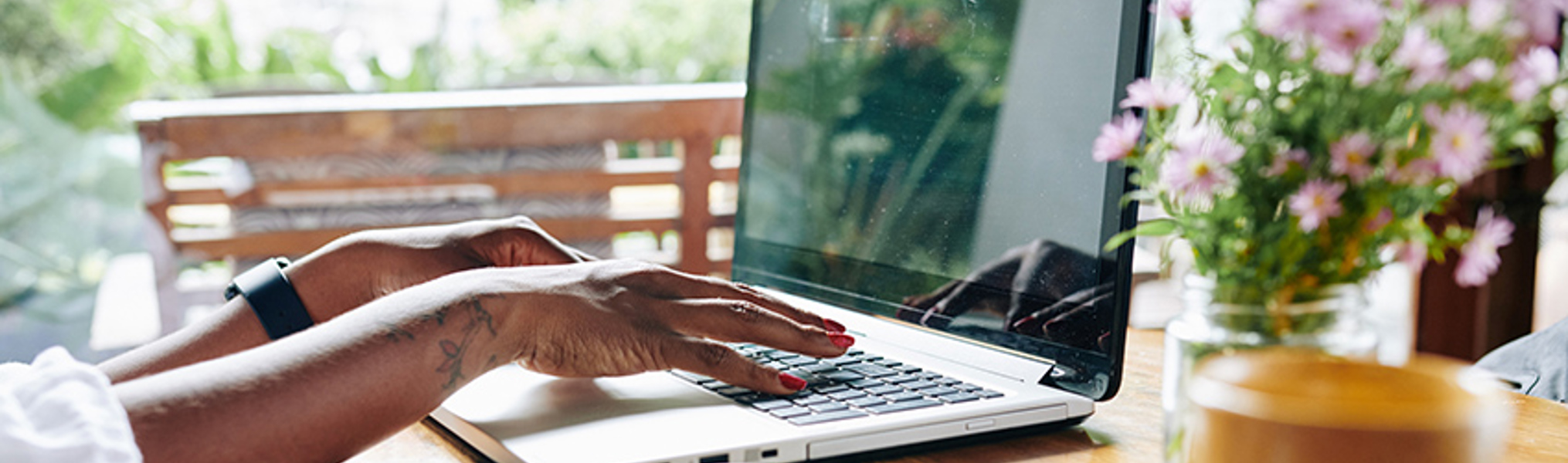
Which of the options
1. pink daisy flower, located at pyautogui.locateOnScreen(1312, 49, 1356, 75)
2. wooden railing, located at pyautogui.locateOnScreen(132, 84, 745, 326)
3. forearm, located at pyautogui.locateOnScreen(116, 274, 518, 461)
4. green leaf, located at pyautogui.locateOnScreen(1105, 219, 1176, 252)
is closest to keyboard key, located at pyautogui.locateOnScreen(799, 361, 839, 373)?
forearm, located at pyautogui.locateOnScreen(116, 274, 518, 461)

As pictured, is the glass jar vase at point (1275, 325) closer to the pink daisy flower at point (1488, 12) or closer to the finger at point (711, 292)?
the pink daisy flower at point (1488, 12)

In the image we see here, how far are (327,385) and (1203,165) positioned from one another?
44 centimetres

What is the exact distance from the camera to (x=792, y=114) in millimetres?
1086

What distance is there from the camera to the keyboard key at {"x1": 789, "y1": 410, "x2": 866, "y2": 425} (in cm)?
66

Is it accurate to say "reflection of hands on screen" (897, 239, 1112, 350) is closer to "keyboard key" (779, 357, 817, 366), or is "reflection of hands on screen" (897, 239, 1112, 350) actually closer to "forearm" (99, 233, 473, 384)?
"keyboard key" (779, 357, 817, 366)

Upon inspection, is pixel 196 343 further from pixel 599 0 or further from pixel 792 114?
pixel 599 0

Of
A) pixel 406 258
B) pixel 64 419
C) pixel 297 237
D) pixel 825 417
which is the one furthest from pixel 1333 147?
pixel 297 237

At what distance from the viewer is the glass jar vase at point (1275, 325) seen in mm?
413

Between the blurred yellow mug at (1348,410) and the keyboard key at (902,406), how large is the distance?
261 millimetres

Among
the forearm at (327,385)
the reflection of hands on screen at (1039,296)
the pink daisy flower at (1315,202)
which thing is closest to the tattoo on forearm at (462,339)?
the forearm at (327,385)

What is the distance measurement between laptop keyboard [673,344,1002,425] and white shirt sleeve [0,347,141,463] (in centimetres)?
32

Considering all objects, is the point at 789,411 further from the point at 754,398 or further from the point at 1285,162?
the point at 1285,162

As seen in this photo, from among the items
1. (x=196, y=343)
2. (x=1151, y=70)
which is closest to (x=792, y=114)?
(x=1151, y=70)

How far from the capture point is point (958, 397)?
28.0 inches
